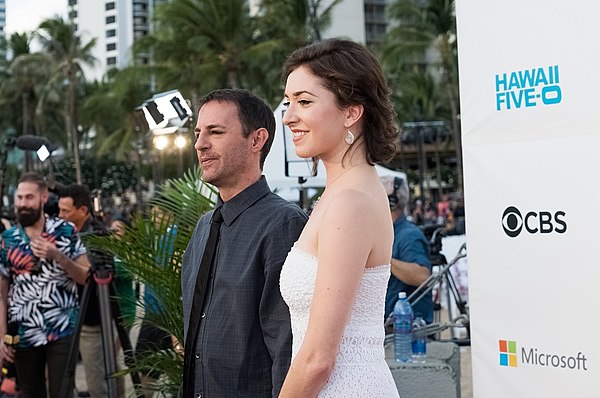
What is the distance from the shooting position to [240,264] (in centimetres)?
263

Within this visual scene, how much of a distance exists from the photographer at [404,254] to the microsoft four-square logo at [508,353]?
180 centimetres

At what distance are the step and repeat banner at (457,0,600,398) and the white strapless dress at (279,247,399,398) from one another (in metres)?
1.41

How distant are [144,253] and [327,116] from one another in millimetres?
2352

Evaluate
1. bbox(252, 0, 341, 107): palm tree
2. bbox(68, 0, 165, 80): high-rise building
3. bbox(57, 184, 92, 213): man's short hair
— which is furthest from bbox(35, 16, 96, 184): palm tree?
bbox(68, 0, 165, 80): high-rise building

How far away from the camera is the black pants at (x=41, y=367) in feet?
16.8

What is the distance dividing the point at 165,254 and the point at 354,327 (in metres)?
2.30

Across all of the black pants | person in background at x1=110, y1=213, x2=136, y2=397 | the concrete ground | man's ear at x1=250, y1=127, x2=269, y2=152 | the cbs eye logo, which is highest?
man's ear at x1=250, y1=127, x2=269, y2=152

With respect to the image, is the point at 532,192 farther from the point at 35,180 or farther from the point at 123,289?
the point at 35,180

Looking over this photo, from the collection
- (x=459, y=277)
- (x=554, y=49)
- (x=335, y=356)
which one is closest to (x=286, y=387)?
(x=335, y=356)

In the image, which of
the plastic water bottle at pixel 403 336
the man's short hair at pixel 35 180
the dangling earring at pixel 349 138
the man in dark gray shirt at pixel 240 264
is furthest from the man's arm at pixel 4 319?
the dangling earring at pixel 349 138

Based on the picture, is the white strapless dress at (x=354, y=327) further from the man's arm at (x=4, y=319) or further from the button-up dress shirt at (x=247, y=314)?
the man's arm at (x=4, y=319)

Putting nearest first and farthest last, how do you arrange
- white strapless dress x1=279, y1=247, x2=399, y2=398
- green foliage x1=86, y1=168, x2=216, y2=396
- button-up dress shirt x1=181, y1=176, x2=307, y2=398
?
white strapless dress x1=279, y1=247, x2=399, y2=398 → button-up dress shirt x1=181, y1=176, x2=307, y2=398 → green foliage x1=86, y1=168, x2=216, y2=396

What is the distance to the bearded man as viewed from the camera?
5.10 metres

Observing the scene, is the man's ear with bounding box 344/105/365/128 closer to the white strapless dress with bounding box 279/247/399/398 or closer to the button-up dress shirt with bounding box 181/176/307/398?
the white strapless dress with bounding box 279/247/399/398
